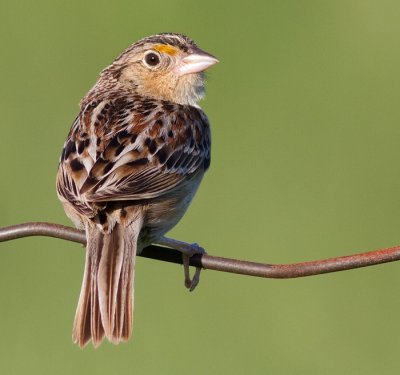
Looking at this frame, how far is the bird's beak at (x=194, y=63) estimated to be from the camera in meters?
6.78

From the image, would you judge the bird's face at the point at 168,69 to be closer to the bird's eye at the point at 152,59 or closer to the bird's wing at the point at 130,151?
the bird's eye at the point at 152,59

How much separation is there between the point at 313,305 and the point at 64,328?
162cm

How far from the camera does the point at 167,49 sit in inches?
273

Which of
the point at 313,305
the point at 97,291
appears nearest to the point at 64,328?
the point at 313,305

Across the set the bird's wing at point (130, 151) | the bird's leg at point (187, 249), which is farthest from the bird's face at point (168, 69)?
the bird's leg at point (187, 249)

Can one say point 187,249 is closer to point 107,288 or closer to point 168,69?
point 107,288

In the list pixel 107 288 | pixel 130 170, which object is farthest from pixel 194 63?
pixel 107 288

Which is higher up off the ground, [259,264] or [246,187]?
[246,187]

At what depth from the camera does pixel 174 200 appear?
5.95m

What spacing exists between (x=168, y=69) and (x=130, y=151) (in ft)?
3.78

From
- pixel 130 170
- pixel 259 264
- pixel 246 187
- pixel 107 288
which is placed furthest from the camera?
pixel 246 187

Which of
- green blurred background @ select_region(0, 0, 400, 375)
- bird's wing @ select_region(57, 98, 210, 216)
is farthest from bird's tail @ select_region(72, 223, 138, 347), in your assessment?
green blurred background @ select_region(0, 0, 400, 375)

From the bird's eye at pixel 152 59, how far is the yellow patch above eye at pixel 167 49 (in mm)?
36

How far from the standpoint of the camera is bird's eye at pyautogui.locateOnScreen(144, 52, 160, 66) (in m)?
6.98
